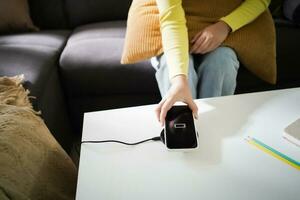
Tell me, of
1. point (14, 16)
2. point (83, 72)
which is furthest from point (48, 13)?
point (83, 72)

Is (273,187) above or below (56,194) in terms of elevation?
above

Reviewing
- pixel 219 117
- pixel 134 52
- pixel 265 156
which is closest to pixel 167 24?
pixel 134 52

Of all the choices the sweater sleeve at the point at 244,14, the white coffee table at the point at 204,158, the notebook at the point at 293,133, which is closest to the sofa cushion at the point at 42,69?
the white coffee table at the point at 204,158

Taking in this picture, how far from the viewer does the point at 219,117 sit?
741 millimetres

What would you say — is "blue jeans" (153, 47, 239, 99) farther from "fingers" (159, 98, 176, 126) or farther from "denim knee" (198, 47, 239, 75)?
"fingers" (159, 98, 176, 126)

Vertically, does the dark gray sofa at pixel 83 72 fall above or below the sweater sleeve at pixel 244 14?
below

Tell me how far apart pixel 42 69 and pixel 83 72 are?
165 millimetres

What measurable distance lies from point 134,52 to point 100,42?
0.38 metres

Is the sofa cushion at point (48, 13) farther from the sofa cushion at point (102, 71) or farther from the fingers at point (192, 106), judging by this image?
the fingers at point (192, 106)

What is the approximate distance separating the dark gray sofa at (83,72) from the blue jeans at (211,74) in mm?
248

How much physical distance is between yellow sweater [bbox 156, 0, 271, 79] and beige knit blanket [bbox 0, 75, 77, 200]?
0.38 m

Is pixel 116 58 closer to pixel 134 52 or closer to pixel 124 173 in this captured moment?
pixel 134 52

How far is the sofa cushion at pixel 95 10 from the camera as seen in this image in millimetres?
1629

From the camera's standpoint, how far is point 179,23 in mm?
886
